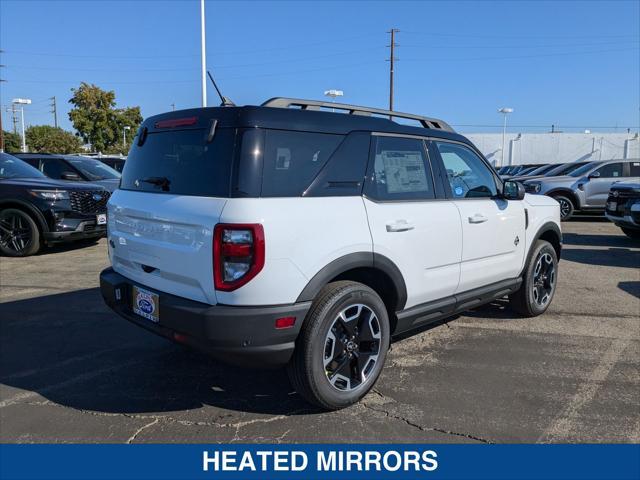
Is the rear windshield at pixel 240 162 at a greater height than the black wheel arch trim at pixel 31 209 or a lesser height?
greater

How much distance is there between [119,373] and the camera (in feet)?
12.5

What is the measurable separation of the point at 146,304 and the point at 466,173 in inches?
111

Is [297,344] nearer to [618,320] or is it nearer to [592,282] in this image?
[618,320]

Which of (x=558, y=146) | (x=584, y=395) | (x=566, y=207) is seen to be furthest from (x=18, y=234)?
(x=558, y=146)

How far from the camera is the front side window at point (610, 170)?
13.9 meters

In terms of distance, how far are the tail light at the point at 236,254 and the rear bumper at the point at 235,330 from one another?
0.16 m

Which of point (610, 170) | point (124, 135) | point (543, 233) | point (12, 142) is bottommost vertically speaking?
point (543, 233)

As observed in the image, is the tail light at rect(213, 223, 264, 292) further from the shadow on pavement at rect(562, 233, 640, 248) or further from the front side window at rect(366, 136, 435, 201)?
the shadow on pavement at rect(562, 233, 640, 248)

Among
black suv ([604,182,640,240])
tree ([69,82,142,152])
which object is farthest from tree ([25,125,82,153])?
black suv ([604,182,640,240])

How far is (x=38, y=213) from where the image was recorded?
8289 mm

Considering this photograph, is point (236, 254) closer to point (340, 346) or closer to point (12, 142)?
point (340, 346)

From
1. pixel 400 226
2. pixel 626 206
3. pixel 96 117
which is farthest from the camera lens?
pixel 96 117

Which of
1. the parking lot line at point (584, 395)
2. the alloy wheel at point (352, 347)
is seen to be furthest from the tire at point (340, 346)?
the parking lot line at point (584, 395)

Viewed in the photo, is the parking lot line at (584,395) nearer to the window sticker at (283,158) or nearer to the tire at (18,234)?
the window sticker at (283,158)
